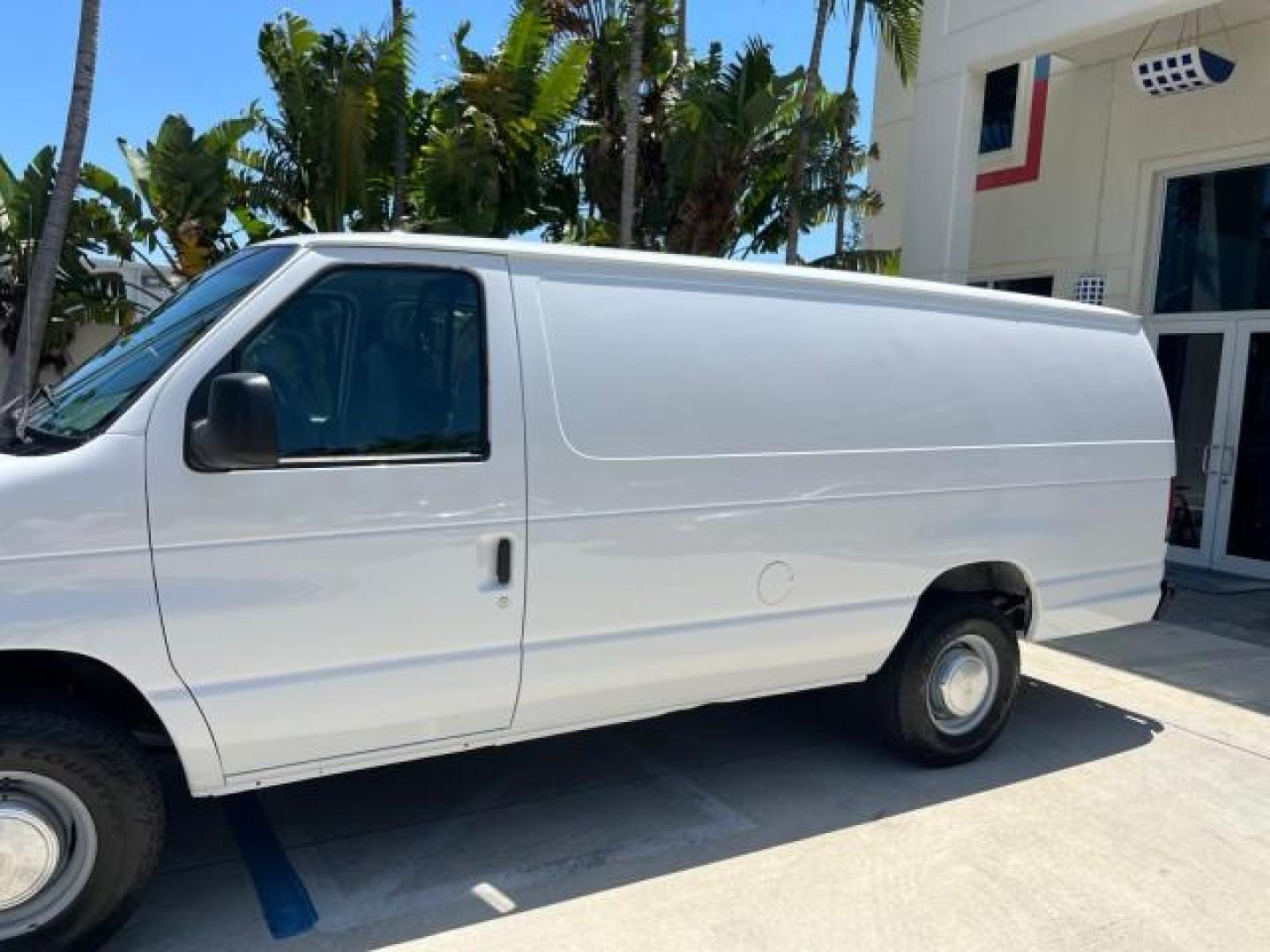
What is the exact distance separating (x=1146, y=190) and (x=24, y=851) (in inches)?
437

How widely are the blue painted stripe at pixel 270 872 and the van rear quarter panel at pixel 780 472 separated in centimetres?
103

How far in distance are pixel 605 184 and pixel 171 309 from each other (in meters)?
10.1

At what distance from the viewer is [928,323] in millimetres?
4574

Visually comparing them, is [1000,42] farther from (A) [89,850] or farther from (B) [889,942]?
(A) [89,850]

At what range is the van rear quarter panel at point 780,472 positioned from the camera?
358cm

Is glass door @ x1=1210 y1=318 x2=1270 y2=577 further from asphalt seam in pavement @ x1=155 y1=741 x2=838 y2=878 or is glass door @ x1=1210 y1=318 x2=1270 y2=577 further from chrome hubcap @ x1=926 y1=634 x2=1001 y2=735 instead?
asphalt seam in pavement @ x1=155 y1=741 x2=838 y2=878

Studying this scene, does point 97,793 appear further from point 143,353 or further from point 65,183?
point 65,183

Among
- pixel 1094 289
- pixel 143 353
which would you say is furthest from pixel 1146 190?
pixel 143 353

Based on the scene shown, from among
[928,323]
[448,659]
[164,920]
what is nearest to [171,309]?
[448,659]

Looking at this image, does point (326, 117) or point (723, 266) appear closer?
point (723, 266)

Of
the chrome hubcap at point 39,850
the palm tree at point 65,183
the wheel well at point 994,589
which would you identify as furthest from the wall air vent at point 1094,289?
the chrome hubcap at point 39,850

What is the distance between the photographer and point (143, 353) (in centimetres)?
330

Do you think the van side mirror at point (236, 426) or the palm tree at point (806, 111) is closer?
the van side mirror at point (236, 426)

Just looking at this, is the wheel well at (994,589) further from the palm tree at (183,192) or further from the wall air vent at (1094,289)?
the palm tree at (183,192)
